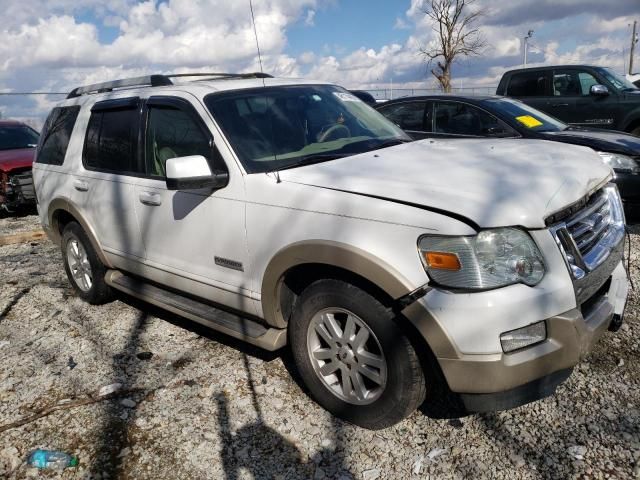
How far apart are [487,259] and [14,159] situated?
922cm

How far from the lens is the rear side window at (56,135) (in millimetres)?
4684

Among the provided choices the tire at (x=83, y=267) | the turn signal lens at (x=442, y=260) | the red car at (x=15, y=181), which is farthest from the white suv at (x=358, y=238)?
the red car at (x=15, y=181)

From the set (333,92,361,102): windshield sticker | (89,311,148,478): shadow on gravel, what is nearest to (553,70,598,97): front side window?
(333,92,361,102): windshield sticker

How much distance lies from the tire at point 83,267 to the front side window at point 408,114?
13.7ft

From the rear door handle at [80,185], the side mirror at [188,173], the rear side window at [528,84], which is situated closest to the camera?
the side mirror at [188,173]

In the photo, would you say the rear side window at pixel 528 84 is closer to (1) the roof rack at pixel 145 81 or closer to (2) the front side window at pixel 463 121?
(2) the front side window at pixel 463 121

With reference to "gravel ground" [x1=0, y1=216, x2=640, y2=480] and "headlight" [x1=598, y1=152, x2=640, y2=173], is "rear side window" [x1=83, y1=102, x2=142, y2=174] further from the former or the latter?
"headlight" [x1=598, y1=152, x2=640, y2=173]

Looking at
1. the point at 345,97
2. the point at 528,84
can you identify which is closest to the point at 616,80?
the point at 528,84

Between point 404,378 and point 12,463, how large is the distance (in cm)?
201

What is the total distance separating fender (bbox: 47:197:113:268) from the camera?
14.5ft

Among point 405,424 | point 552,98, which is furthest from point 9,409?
point 552,98

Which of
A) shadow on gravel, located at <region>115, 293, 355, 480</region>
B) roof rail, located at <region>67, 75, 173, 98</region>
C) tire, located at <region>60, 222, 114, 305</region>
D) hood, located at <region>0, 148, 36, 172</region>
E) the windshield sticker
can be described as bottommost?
shadow on gravel, located at <region>115, 293, 355, 480</region>

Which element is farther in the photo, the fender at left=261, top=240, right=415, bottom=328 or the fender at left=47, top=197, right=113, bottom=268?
the fender at left=47, top=197, right=113, bottom=268

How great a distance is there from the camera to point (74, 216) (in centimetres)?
455
